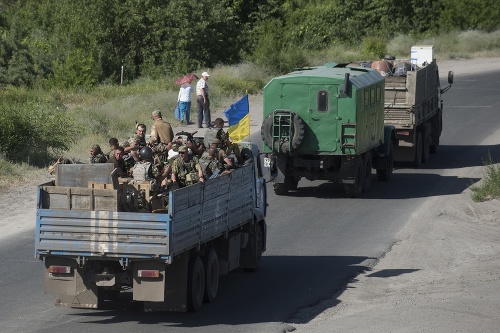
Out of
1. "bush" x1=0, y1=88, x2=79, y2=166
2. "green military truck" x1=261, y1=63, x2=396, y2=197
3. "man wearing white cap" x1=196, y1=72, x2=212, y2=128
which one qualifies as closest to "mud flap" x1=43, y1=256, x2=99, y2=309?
"green military truck" x1=261, y1=63, x2=396, y2=197

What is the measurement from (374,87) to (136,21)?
23540 mm

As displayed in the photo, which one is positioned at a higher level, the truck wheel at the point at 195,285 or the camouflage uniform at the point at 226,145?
the camouflage uniform at the point at 226,145

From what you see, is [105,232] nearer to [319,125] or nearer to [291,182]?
[319,125]

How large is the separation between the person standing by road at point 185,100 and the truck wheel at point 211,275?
18.7m

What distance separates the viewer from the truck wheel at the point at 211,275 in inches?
564

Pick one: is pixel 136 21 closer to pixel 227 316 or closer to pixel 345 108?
pixel 345 108

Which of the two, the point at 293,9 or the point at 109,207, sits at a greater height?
the point at 293,9

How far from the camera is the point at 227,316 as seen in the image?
13992mm

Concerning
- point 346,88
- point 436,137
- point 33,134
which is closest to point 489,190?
point 346,88

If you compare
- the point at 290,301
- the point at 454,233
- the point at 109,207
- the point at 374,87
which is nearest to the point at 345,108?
the point at 374,87

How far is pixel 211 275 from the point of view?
14.6 m

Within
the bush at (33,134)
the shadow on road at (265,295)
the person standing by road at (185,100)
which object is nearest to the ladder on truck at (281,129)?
the shadow on road at (265,295)

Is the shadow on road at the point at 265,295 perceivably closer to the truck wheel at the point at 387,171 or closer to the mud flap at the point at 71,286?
the mud flap at the point at 71,286

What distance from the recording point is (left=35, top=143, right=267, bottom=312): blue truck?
12.7m
